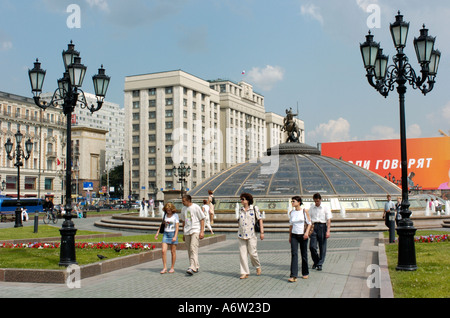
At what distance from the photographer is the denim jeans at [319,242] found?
10055 millimetres

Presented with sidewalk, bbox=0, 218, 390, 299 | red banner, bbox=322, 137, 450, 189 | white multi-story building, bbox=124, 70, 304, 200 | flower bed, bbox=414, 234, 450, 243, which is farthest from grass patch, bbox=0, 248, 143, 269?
white multi-story building, bbox=124, 70, 304, 200

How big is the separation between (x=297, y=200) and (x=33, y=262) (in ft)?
20.1

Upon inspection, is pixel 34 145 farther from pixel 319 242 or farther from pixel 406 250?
pixel 406 250

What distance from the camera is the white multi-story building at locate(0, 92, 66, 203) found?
62.8 m

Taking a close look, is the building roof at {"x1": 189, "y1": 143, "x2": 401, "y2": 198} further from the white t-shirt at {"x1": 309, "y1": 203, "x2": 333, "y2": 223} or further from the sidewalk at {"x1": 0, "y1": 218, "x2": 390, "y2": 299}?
the white t-shirt at {"x1": 309, "y1": 203, "x2": 333, "y2": 223}

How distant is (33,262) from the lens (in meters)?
10.5

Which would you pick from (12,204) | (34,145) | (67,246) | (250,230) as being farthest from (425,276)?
(34,145)

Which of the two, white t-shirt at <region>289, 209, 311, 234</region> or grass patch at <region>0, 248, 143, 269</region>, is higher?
white t-shirt at <region>289, 209, 311, 234</region>

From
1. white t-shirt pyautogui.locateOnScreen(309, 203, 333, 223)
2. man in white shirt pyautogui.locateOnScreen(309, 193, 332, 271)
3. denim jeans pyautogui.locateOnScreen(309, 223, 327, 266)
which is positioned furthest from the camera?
white t-shirt pyautogui.locateOnScreen(309, 203, 333, 223)

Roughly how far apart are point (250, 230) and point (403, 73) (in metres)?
4.91

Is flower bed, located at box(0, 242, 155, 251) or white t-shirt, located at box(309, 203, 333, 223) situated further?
flower bed, located at box(0, 242, 155, 251)

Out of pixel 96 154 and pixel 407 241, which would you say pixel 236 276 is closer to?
pixel 407 241

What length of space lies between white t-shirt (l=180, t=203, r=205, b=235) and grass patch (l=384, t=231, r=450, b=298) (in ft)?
13.0

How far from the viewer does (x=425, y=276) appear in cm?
827
